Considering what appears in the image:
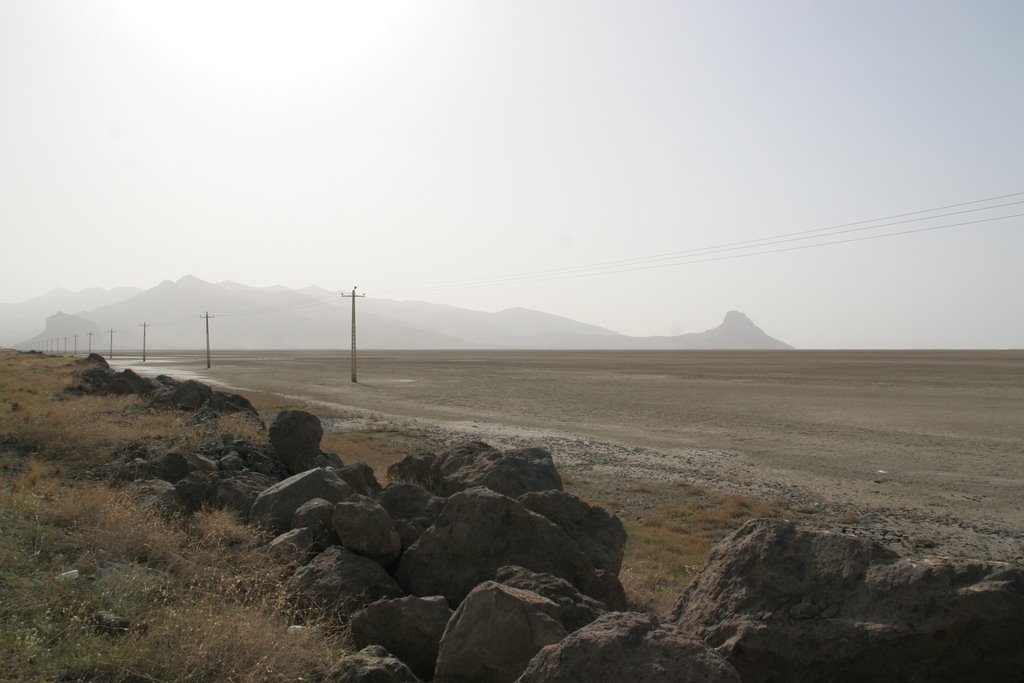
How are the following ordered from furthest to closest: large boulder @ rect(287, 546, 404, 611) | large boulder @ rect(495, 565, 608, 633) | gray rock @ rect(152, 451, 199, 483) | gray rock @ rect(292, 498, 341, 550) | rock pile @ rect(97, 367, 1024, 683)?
gray rock @ rect(152, 451, 199, 483), gray rock @ rect(292, 498, 341, 550), large boulder @ rect(287, 546, 404, 611), large boulder @ rect(495, 565, 608, 633), rock pile @ rect(97, 367, 1024, 683)

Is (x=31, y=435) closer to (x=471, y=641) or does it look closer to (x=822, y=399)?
(x=471, y=641)

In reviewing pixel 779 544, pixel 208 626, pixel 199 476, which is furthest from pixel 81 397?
pixel 779 544

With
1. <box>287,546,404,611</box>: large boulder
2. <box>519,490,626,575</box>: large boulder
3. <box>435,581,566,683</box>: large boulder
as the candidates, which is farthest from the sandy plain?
<box>435,581,566,683</box>: large boulder

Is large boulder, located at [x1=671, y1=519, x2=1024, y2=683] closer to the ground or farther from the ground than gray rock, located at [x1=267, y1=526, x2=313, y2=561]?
farther from the ground

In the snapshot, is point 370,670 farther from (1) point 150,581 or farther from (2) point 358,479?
(2) point 358,479

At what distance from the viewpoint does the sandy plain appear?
1266 cm

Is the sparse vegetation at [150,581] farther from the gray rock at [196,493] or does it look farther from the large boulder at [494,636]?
the large boulder at [494,636]

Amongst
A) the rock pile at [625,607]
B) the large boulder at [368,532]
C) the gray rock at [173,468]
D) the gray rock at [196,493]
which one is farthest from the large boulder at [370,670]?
the gray rock at [173,468]

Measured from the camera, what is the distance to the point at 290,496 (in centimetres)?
840

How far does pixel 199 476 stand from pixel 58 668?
5288 millimetres

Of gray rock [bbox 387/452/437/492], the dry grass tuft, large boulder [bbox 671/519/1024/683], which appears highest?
large boulder [bbox 671/519/1024/683]

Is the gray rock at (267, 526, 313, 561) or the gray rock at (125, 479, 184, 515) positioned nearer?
the gray rock at (267, 526, 313, 561)

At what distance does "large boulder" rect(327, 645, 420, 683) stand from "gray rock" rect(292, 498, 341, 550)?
2544mm

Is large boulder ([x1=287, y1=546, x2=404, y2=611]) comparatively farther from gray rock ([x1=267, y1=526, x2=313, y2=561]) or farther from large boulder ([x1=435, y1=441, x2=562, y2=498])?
large boulder ([x1=435, y1=441, x2=562, y2=498])
